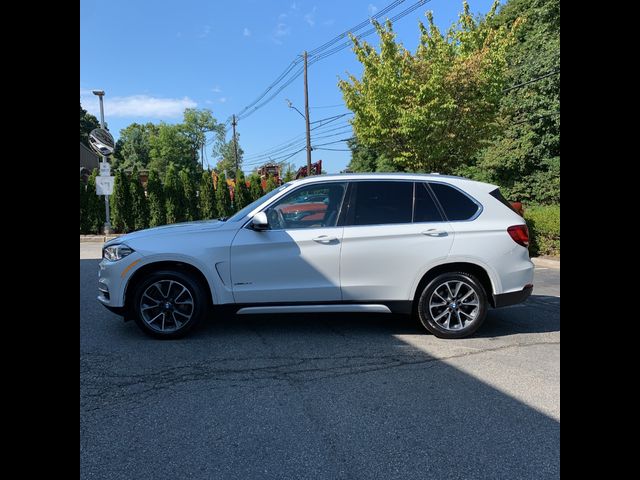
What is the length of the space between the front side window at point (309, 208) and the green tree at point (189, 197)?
49.6 feet

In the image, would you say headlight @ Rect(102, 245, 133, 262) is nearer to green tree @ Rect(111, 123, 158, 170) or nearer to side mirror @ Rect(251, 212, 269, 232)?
side mirror @ Rect(251, 212, 269, 232)

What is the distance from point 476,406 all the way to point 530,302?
4124mm

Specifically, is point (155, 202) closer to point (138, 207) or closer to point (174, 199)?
point (138, 207)

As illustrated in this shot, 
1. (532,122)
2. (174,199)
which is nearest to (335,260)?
(174,199)

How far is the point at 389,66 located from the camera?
567 inches

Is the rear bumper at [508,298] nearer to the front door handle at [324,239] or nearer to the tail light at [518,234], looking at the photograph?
the tail light at [518,234]

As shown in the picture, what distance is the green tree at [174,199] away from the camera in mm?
18969

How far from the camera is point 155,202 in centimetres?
1872

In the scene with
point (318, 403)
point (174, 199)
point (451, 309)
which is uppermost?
point (174, 199)

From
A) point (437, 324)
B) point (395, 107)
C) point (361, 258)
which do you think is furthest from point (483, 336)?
point (395, 107)

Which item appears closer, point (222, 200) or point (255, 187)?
point (222, 200)

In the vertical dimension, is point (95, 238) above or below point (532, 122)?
below

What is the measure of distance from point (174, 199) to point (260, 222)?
15386mm

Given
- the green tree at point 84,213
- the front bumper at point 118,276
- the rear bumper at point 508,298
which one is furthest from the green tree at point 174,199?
the rear bumper at point 508,298
